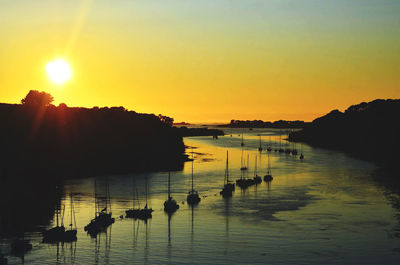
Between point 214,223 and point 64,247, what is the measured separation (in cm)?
2394

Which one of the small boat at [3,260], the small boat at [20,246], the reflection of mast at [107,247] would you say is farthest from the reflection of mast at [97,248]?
the small boat at [3,260]

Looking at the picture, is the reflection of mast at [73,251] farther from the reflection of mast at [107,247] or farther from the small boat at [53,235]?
the reflection of mast at [107,247]

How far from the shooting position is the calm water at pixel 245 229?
5909 centimetres

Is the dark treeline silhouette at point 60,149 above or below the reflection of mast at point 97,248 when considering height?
above

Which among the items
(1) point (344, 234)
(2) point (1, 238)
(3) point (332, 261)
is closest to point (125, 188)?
(2) point (1, 238)

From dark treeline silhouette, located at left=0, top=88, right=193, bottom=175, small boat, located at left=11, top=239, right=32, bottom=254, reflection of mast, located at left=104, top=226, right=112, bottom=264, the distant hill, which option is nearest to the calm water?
reflection of mast, located at left=104, top=226, right=112, bottom=264

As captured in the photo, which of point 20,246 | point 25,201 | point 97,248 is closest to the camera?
point 20,246

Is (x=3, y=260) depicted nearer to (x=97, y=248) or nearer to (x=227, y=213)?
(x=97, y=248)

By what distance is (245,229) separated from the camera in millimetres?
72375

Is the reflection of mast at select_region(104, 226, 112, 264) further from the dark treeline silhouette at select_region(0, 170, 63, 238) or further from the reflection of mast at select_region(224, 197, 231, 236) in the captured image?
the reflection of mast at select_region(224, 197, 231, 236)

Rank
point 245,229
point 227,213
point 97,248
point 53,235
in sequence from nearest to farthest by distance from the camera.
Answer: point 97,248
point 53,235
point 245,229
point 227,213

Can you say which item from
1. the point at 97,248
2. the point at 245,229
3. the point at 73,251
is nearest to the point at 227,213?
the point at 245,229

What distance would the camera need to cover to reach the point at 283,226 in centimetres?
7406

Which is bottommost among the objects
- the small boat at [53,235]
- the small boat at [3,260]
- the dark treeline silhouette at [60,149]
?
the small boat at [3,260]
